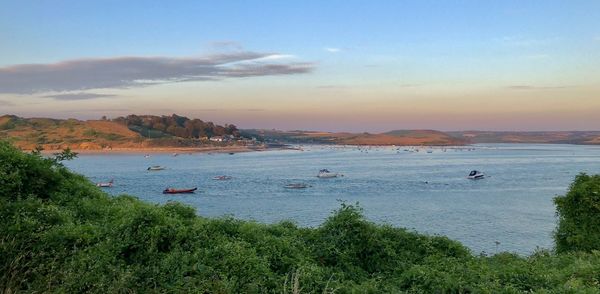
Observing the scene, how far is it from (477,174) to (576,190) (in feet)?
184

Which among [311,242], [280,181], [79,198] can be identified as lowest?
[280,181]

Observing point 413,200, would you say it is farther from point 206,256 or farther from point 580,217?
point 206,256

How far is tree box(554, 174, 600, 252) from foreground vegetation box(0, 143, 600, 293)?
4.28 meters

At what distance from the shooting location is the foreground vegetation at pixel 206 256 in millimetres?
6129

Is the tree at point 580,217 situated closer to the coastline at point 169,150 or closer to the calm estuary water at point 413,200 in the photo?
the calm estuary water at point 413,200

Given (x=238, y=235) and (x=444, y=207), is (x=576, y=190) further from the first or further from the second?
(x=444, y=207)

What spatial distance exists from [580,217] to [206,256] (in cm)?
1178

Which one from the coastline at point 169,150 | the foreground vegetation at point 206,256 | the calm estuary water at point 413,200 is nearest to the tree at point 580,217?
the foreground vegetation at point 206,256

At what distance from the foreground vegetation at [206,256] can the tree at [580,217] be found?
4280 mm

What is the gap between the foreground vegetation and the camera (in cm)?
613

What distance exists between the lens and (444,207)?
4025cm

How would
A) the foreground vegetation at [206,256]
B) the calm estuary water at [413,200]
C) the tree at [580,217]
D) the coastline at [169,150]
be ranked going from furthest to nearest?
the coastline at [169,150] < the calm estuary water at [413,200] < the tree at [580,217] < the foreground vegetation at [206,256]

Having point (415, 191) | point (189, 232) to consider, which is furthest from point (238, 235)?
point (415, 191)

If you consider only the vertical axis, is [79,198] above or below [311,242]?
above
